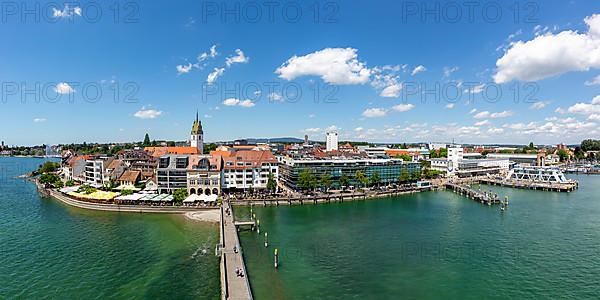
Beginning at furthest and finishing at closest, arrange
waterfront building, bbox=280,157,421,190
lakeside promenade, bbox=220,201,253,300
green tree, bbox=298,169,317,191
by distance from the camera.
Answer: waterfront building, bbox=280,157,421,190 < green tree, bbox=298,169,317,191 < lakeside promenade, bbox=220,201,253,300

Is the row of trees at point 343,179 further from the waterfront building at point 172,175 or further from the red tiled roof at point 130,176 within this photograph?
the red tiled roof at point 130,176

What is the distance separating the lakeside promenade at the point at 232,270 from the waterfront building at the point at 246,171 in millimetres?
21085

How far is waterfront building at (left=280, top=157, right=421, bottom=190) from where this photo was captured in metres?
54.9

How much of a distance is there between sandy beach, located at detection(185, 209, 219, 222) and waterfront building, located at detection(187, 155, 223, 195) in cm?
811

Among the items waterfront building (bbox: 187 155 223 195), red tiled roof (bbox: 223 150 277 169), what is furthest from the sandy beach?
red tiled roof (bbox: 223 150 277 169)

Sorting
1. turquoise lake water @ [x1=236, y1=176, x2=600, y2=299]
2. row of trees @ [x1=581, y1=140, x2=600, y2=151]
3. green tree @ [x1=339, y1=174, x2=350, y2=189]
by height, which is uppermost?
row of trees @ [x1=581, y1=140, x2=600, y2=151]

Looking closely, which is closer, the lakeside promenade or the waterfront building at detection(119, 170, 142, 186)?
the lakeside promenade

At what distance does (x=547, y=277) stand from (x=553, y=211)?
2702 cm

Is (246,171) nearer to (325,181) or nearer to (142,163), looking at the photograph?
(325,181)

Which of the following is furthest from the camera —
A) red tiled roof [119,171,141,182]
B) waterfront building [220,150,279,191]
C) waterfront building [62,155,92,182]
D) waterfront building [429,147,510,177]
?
→ waterfront building [429,147,510,177]

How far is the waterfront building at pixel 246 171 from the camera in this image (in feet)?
168

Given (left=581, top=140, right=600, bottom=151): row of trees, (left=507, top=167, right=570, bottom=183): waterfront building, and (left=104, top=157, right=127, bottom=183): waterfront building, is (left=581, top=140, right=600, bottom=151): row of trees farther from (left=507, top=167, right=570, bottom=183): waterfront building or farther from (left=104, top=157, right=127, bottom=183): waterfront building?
(left=104, top=157, right=127, bottom=183): waterfront building

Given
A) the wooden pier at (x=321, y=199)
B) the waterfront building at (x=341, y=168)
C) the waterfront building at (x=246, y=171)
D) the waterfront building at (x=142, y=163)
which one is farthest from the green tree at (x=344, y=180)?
the waterfront building at (x=142, y=163)

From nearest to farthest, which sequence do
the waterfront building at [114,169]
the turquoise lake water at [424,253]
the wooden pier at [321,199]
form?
1. the turquoise lake water at [424,253]
2. the wooden pier at [321,199]
3. the waterfront building at [114,169]
